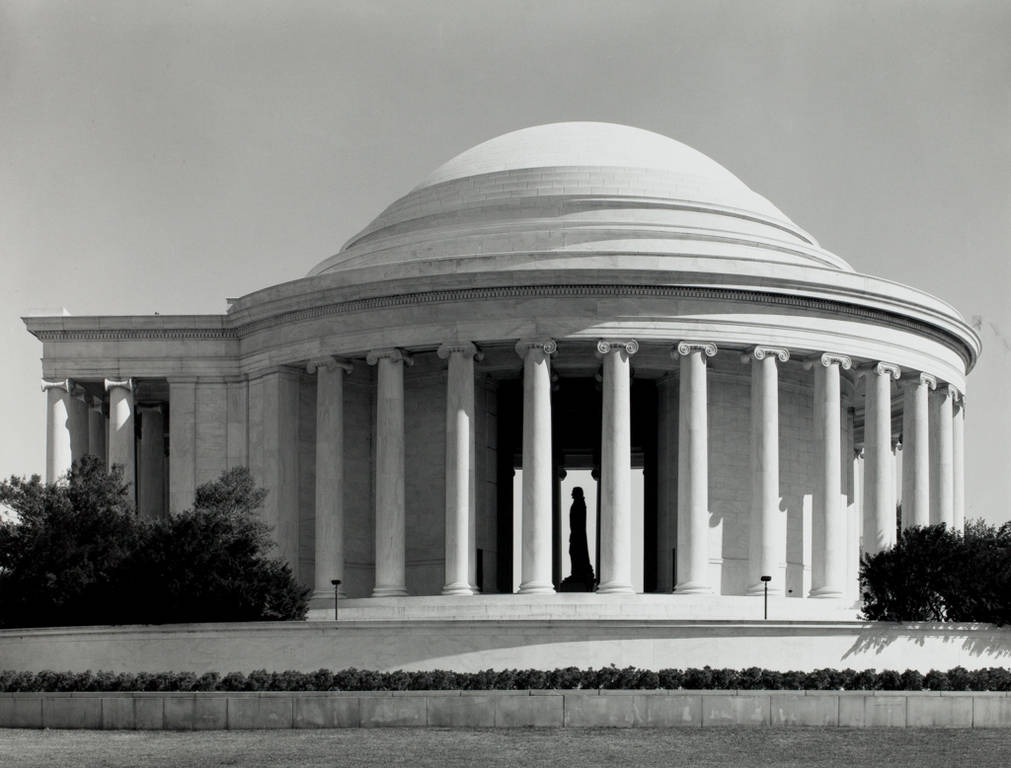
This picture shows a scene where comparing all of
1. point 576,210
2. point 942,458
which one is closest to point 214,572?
point 576,210

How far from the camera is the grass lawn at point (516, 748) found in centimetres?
4206

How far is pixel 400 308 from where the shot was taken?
240ft

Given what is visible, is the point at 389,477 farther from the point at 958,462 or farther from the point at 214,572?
the point at 958,462

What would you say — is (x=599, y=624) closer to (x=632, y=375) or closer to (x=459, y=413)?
(x=459, y=413)

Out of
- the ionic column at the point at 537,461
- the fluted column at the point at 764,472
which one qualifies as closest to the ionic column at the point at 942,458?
the fluted column at the point at 764,472

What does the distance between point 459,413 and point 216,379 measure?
13279mm

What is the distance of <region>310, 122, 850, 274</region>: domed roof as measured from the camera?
75.6 meters

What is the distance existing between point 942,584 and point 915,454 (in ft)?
49.7

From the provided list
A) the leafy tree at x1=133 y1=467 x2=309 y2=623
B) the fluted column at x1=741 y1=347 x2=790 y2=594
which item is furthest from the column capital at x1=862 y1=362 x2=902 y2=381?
the leafy tree at x1=133 y1=467 x2=309 y2=623

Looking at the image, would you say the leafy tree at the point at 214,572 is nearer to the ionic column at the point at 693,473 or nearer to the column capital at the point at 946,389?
the ionic column at the point at 693,473

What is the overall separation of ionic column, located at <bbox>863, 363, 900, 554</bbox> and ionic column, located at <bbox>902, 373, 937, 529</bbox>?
148 cm

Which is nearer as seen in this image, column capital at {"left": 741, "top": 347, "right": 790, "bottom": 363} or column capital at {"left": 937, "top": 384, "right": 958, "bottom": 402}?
column capital at {"left": 741, "top": 347, "right": 790, "bottom": 363}

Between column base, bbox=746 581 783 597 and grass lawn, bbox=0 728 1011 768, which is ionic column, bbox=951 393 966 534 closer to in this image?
column base, bbox=746 581 783 597

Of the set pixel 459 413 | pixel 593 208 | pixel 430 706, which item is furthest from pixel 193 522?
pixel 593 208
